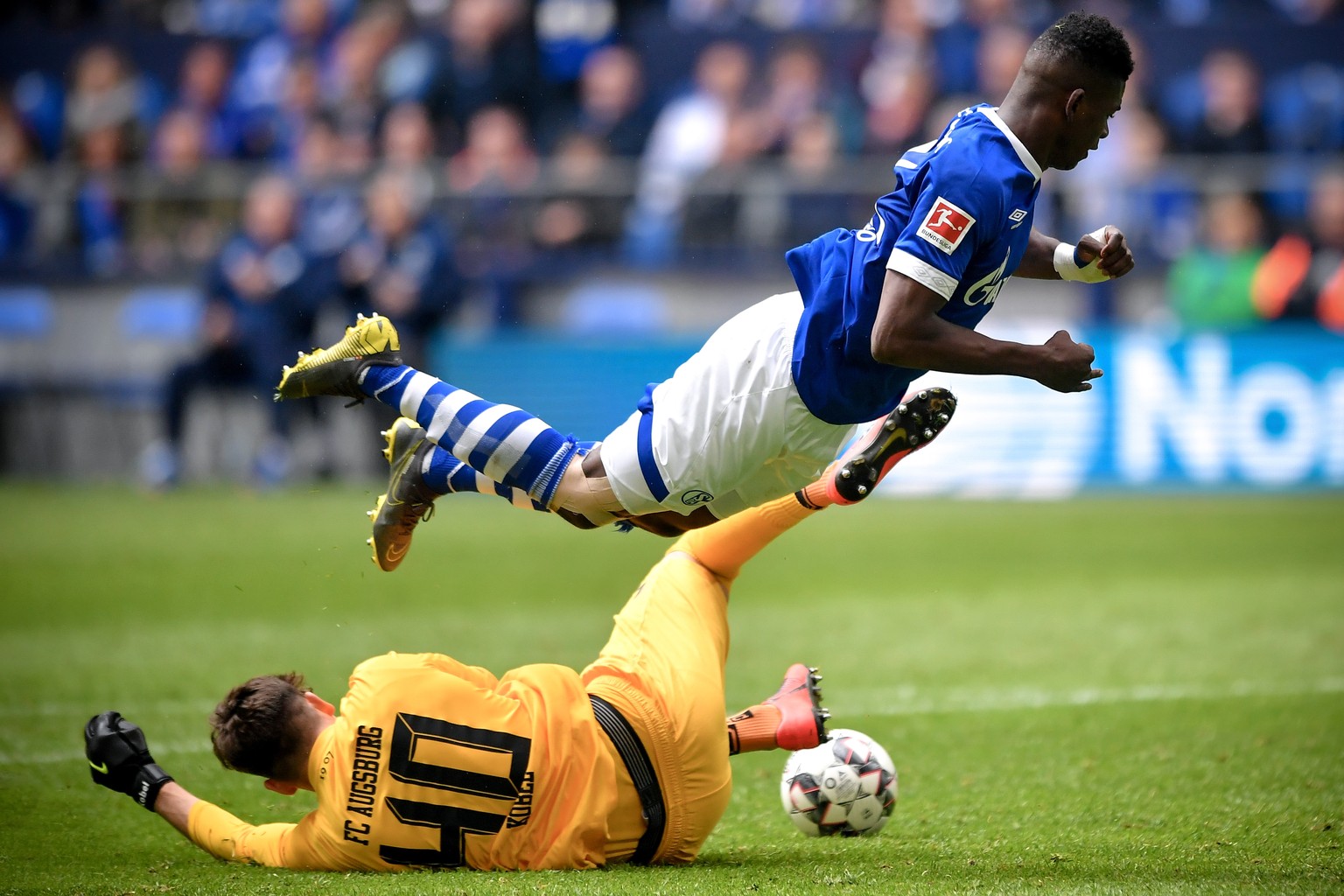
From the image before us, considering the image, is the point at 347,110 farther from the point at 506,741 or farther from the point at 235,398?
the point at 506,741

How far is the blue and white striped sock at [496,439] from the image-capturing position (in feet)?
16.3

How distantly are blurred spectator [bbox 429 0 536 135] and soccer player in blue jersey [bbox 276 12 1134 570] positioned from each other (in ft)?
38.5

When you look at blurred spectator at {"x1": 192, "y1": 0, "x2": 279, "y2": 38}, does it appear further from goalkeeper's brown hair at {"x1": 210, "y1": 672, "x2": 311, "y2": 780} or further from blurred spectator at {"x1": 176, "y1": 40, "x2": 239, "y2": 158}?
goalkeeper's brown hair at {"x1": 210, "y1": 672, "x2": 311, "y2": 780}

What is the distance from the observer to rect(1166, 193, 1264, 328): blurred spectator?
1459cm

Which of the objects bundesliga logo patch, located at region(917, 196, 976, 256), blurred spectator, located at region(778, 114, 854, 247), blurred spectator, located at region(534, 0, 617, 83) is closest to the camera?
bundesliga logo patch, located at region(917, 196, 976, 256)

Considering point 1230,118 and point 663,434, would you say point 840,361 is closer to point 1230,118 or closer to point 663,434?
point 663,434

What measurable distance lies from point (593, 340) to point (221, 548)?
4.65 metres

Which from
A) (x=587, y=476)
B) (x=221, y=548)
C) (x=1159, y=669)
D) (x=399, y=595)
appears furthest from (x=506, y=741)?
(x=221, y=548)

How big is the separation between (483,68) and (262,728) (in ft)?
43.6

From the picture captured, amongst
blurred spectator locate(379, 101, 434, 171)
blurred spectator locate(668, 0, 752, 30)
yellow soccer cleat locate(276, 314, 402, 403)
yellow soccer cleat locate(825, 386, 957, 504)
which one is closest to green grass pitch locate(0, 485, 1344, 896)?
yellow soccer cleat locate(825, 386, 957, 504)

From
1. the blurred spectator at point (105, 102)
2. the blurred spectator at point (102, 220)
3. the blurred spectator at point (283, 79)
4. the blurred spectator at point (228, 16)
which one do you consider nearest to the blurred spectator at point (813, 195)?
the blurred spectator at point (283, 79)

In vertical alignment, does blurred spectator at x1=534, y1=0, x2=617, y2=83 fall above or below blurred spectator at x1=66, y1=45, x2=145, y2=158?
above

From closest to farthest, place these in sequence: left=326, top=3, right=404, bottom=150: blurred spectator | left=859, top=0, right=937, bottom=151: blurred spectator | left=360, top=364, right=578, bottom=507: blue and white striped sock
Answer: left=360, top=364, right=578, bottom=507: blue and white striped sock, left=859, top=0, right=937, bottom=151: blurred spectator, left=326, top=3, right=404, bottom=150: blurred spectator

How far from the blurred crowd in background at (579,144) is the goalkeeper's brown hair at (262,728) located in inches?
421
